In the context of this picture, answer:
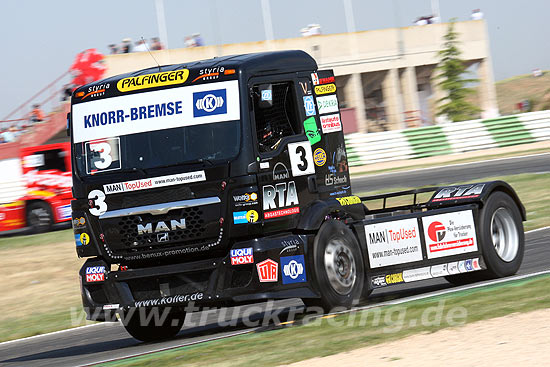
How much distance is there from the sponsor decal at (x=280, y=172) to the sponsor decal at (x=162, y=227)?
967 millimetres

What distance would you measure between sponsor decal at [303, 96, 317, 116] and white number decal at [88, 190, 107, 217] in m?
2.16

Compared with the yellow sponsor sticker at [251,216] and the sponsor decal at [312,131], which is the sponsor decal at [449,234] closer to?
the sponsor decal at [312,131]

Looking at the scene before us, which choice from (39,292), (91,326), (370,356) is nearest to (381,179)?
(39,292)

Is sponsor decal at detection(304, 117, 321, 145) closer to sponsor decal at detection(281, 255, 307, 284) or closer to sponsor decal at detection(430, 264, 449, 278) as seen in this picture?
sponsor decal at detection(281, 255, 307, 284)

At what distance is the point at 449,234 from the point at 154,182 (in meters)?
3.56

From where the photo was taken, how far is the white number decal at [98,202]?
8.87 metres

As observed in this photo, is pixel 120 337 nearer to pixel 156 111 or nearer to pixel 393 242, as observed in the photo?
pixel 156 111

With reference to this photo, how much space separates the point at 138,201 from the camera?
8.73 metres

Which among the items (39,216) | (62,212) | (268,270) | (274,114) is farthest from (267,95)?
(39,216)

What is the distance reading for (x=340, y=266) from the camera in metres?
9.12

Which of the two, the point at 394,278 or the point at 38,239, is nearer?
the point at 394,278

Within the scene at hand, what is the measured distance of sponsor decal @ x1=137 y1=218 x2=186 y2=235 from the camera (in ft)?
28.3

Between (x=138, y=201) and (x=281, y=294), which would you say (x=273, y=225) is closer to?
(x=281, y=294)

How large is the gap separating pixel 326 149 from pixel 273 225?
43.5 inches
